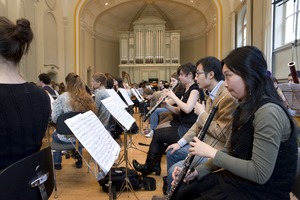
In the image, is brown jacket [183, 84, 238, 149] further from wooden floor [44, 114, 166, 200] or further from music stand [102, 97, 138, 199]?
wooden floor [44, 114, 166, 200]

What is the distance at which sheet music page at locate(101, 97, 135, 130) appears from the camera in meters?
2.15

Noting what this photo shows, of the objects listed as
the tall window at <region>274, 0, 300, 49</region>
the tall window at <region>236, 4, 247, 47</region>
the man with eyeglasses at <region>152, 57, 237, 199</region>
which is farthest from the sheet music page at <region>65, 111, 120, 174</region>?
the tall window at <region>236, 4, 247, 47</region>

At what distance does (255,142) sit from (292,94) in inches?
79.5

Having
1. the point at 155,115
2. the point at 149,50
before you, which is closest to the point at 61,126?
the point at 155,115

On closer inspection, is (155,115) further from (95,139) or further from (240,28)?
(240,28)

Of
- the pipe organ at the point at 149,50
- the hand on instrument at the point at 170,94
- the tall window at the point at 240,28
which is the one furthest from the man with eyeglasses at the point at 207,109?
the pipe organ at the point at 149,50

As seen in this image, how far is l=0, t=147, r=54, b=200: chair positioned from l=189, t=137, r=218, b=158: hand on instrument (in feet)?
2.34

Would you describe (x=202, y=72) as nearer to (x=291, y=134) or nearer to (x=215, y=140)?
(x=215, y=140)

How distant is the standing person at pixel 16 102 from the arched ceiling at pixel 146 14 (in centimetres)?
1089

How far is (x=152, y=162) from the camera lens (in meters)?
2.83

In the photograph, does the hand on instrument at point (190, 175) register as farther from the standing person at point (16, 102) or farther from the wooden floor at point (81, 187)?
the wooden floor at point (81, 187)

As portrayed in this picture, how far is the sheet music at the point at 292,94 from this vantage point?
2695mm

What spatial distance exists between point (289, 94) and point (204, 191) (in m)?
2.05

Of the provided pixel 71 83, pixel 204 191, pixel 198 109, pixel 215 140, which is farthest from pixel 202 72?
pixel 71 83
